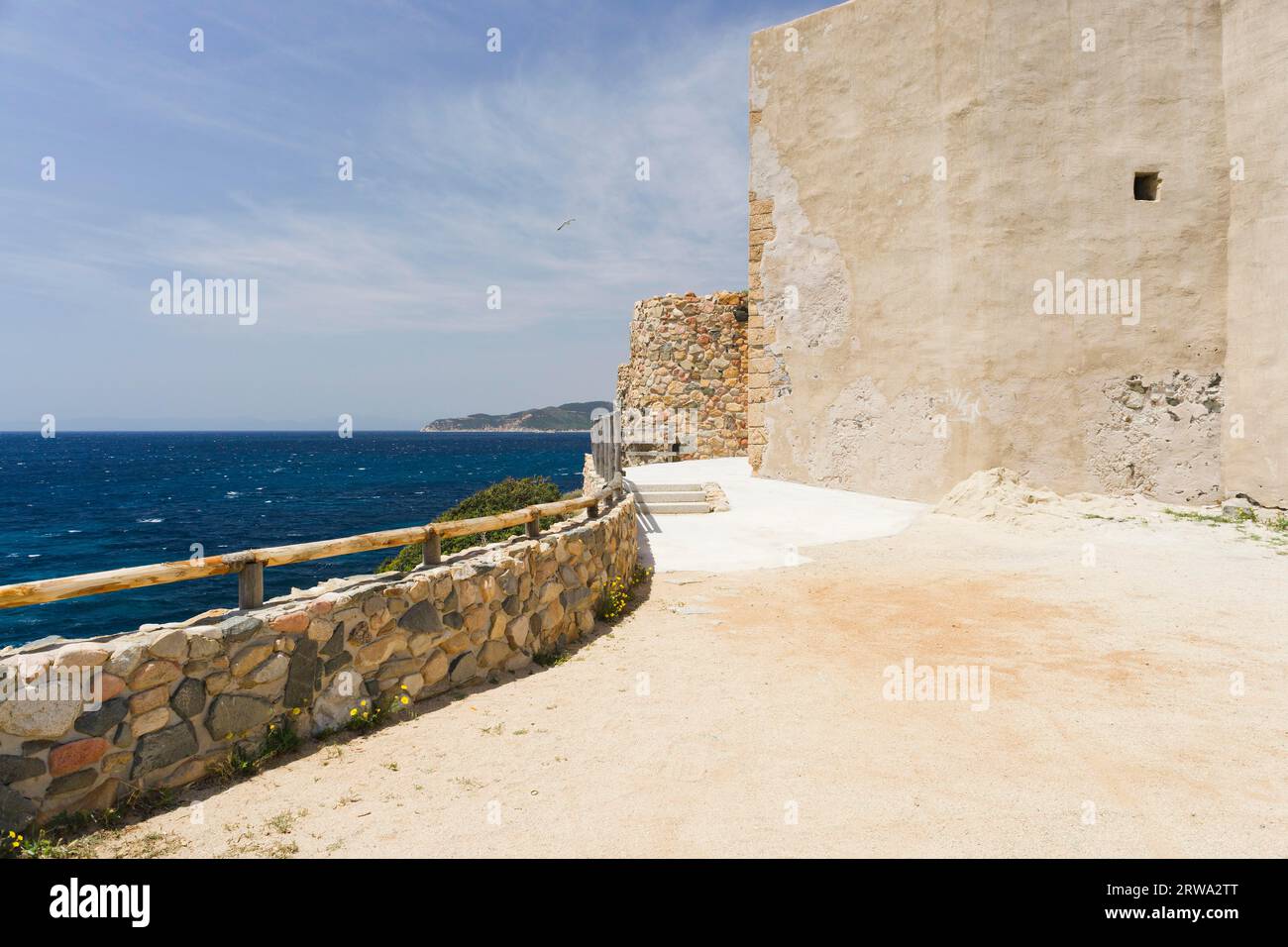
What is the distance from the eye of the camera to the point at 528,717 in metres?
5.04

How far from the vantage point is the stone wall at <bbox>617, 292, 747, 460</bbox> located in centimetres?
1925

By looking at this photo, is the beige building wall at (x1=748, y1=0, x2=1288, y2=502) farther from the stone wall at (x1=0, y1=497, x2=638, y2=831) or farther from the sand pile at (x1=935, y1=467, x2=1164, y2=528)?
the stone wall at (x1=0, y1=497, x2=638, y2=831)

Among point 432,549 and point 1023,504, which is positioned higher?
point 432,549

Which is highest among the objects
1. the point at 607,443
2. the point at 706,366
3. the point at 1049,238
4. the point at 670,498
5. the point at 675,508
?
the point at 1049,238

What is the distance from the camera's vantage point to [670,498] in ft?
40.9

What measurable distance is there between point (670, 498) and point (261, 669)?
28.6 feet

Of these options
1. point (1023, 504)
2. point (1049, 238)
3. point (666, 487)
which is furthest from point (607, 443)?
point (1049, 238)

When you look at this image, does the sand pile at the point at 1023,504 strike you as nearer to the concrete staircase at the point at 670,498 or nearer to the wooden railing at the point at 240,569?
the concrete staircase at the point at 670,498

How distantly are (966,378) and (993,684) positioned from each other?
8595 millimetres

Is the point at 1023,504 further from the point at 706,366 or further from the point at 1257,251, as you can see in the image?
the point at 706,366

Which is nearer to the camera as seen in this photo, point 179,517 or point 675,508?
point 675,508
